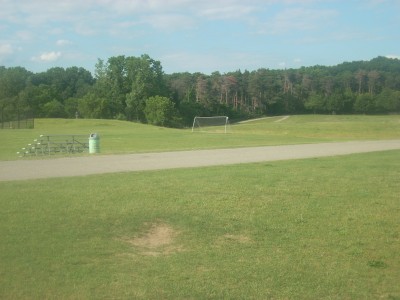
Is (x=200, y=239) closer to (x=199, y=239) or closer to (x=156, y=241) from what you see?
(x=199, y=239)

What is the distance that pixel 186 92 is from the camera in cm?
12056

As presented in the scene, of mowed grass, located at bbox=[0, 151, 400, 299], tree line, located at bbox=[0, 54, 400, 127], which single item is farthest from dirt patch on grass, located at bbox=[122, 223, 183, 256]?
tree line, located at bbox=[0, 54, 400, 127]

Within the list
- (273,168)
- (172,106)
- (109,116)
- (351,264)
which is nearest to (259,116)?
(172,106)

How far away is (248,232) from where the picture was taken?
805cm

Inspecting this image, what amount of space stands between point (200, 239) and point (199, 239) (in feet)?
0.06

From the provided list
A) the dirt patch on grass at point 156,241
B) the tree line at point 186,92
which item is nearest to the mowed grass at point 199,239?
the dirt patch on grass at point 156,241

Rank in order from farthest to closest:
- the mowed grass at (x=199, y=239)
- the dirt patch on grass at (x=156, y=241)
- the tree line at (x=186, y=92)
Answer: the tree line at (x=186, y=92) < the dirt patch on grass at (x=156, y=241) < the mowed grass at (x=199, y=239)

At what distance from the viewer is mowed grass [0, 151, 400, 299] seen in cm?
592

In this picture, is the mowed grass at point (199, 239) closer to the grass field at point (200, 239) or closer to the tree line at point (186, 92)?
the grass field at point (200, 239)

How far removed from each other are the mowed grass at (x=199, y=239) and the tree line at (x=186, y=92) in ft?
264

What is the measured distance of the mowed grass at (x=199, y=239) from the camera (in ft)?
19.4

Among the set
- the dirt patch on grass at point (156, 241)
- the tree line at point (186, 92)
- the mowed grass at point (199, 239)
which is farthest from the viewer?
the tree line at point (186, 92)

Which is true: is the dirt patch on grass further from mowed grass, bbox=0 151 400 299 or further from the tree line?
the tree line

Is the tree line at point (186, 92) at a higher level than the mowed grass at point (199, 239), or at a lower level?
higher
